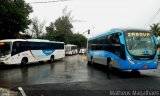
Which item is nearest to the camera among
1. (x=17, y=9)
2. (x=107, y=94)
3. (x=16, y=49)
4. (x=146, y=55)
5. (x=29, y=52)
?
(x=107, y=94)

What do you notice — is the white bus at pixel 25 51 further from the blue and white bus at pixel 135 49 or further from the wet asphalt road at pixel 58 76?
the blue and white bus at pixel 135 49

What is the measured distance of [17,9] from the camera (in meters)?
32.7

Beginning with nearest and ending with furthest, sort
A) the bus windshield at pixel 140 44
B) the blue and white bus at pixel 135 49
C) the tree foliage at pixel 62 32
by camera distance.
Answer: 1. the blue and white bus at pixel 135 49
2. the bus windshield at pixel 140 44
3. the tree foliage at pixel 62 32

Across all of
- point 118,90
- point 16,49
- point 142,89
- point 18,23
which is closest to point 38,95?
point 118,90

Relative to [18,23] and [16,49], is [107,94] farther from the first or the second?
[18,23]

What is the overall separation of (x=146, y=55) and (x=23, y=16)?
2241cm

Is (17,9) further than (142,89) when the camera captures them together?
Yes

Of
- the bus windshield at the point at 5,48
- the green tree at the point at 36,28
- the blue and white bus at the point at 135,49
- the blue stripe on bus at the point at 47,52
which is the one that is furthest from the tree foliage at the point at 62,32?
the blue and white bus at the point at 135,49

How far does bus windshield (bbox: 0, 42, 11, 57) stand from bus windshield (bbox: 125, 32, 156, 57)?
42.0 feet

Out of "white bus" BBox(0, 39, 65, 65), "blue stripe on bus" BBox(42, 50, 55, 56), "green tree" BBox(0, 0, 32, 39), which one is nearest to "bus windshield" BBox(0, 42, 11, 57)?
"white bus" BBox(0, 39, 65, 65)

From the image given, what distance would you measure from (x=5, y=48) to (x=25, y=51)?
2.77 metres

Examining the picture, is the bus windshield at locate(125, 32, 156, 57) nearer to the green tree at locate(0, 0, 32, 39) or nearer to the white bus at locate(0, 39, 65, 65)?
the white bus at locate(0, 39, 65, 65)

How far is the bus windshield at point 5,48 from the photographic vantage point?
23453mm

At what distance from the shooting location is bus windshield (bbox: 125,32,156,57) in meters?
15.1
